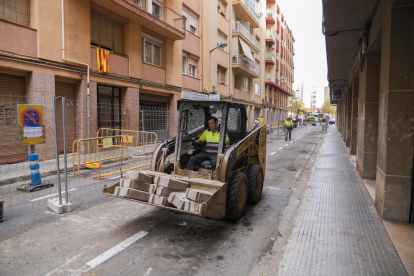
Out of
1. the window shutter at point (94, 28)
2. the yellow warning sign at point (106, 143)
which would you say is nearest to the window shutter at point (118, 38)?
the window shutter at point (94, 28)

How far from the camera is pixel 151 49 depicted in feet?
52.5

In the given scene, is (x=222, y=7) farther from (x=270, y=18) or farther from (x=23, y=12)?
(x=23, y=12)

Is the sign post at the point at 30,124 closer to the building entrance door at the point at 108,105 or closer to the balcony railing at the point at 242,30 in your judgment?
the building entrance door at the point at 108,105

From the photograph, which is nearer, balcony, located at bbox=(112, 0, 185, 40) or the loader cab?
the loader cab

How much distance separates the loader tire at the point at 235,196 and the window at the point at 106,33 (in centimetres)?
1099

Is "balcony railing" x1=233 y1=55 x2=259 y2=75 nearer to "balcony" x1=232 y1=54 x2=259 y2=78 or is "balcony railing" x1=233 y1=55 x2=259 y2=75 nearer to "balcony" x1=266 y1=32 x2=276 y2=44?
"balcony" x1=232 y1=54 x2=259 y2=78

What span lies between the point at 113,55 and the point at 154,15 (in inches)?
146

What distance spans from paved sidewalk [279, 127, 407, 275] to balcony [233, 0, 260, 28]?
80.1ft

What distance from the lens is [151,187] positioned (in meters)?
4.10

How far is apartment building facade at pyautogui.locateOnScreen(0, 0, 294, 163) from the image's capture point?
961 centimetres

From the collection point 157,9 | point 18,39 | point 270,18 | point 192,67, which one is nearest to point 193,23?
point 192,67

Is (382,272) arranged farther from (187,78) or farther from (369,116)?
(187,78)

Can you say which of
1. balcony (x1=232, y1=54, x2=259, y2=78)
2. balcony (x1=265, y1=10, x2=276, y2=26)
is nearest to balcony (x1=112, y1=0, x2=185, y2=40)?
balcony (x1=232, y1=54, x2=259, y2=78)

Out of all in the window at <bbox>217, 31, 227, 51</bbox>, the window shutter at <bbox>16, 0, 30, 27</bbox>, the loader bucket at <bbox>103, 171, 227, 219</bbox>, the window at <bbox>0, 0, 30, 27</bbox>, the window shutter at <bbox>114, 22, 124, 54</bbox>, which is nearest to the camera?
the loader bucket at <bbox>103, 171, 227, 219</bbox>
